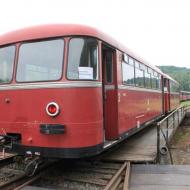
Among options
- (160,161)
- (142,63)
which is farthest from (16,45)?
(142,63)

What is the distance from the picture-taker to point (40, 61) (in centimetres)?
698

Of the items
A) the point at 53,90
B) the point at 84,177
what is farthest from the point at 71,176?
the point at 53,90

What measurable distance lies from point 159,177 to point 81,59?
294cm

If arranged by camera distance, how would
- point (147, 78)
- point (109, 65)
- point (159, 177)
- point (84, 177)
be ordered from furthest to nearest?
point (147, 78) → point (109, 65) → point (84, 177) → point (159, 177)

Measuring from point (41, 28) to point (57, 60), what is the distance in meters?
0.79

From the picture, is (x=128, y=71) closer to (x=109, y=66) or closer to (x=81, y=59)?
(x=109, y=66)

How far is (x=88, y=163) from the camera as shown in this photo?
860 cm

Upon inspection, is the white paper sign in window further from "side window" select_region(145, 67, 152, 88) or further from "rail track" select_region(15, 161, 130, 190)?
"side window" select_region(145, 67, 152, 88)

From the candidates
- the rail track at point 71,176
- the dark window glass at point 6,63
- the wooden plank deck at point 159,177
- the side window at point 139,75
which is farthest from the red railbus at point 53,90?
the side window at point 139,75

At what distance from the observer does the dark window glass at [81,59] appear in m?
6.71

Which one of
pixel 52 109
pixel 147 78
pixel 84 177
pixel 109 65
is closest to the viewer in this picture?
pixel 52 109

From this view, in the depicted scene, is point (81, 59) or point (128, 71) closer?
point (81, 59)

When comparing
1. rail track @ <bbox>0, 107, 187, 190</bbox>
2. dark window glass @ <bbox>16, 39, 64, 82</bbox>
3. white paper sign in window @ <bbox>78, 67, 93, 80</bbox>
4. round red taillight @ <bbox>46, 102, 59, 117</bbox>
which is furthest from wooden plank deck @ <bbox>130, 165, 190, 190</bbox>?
dark window glass @ <bbox>16, 39, 64, 82</bbox>

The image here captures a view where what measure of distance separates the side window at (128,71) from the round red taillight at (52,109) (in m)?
2.78
